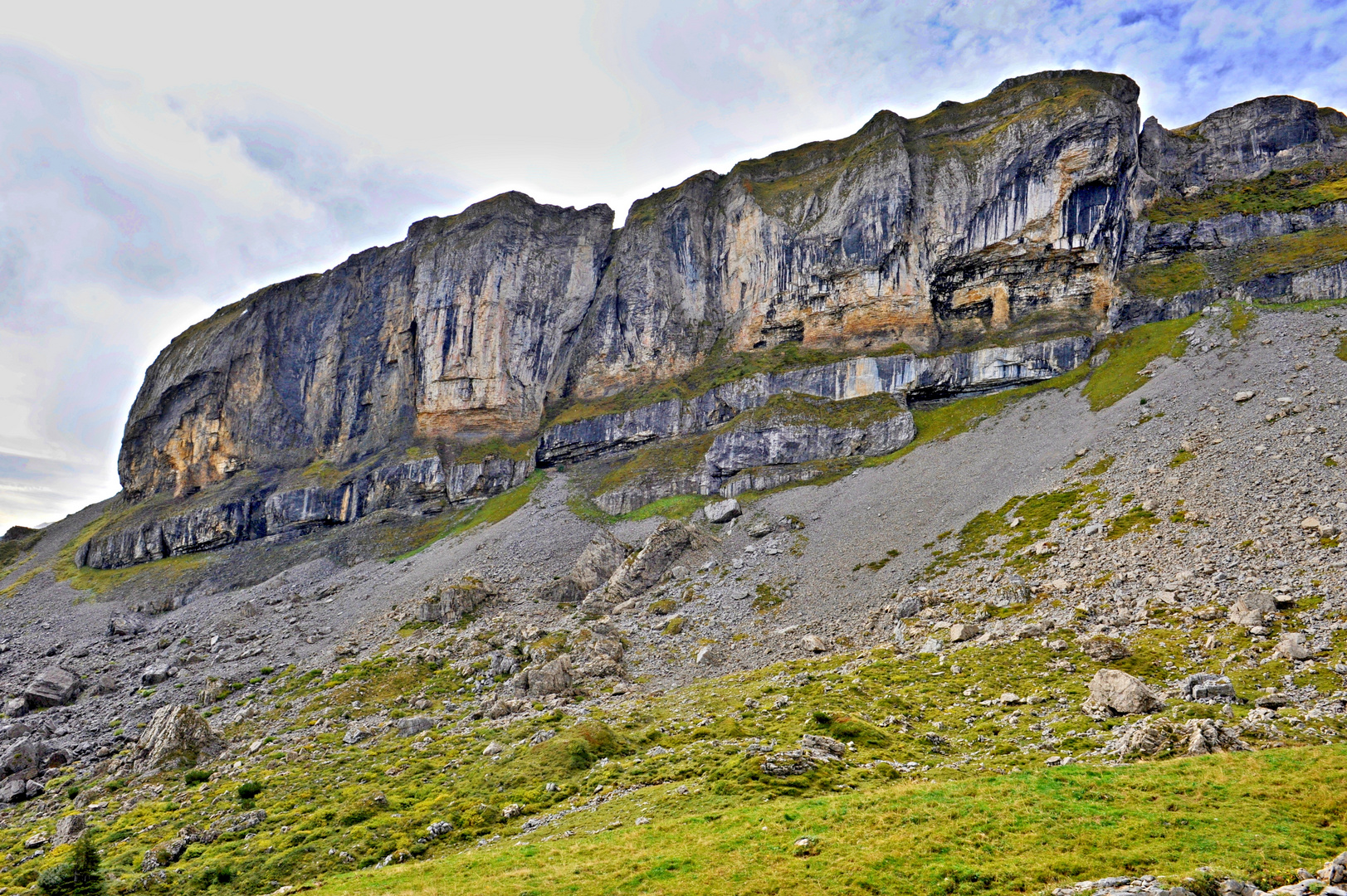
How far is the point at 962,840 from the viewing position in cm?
1565

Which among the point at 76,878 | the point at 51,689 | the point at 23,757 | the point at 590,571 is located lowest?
the point at 23,757

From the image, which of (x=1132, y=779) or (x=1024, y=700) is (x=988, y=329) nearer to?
(x=1024, y=700)

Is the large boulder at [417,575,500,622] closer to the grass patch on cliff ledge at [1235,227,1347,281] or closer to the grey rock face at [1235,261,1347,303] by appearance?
the grey rock face at [1235,261,1347,303]

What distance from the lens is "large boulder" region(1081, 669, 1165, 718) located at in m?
25.3

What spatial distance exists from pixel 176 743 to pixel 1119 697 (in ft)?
173

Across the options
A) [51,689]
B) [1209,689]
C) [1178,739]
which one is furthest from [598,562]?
[1178,739]

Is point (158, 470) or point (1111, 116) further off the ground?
point (1111, 116)

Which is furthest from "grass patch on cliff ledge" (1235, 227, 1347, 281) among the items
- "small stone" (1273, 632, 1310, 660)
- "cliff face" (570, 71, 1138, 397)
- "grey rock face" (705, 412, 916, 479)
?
"small stone" (1273, 632, 1310, 660)

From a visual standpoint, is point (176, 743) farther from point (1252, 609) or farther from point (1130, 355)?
point (1130, 355)

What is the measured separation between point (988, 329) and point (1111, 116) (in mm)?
36766

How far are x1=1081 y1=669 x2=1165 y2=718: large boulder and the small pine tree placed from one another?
3899 cm

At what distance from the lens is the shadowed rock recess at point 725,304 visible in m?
94.8

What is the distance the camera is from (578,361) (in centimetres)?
13188

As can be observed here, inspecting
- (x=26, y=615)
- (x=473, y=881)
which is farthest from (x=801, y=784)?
(x=26, y=615)
